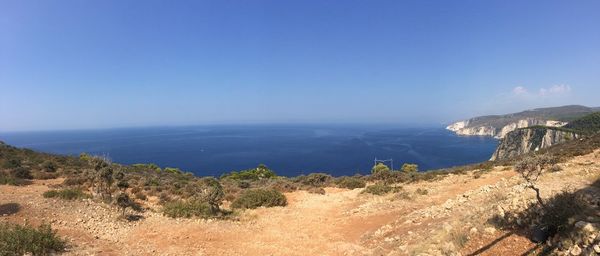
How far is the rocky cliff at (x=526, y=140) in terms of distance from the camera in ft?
311

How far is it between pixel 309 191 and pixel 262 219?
7154 mm

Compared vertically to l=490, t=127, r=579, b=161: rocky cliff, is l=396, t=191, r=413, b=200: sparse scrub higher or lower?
higher

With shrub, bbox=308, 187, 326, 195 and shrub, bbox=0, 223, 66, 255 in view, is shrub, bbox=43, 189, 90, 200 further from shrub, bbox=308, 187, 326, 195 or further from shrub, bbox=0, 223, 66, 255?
shrub, bbox=308, 187, 326, 195

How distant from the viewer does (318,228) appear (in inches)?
588

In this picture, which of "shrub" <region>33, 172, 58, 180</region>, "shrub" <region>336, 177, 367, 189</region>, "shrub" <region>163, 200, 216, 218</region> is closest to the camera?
"shrub" <region>163, 200, 216, 218</region>

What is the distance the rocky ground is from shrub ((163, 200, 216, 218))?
555 mm

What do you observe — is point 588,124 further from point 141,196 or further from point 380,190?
point 141,196

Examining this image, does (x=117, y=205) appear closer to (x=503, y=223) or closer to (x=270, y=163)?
(x=503, y=223)

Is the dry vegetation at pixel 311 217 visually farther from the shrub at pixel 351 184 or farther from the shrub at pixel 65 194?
the shrub at pixel 351 184

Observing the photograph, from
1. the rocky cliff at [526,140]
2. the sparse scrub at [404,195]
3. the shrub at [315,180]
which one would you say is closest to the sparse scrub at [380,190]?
the sparse scrub at [404,195]

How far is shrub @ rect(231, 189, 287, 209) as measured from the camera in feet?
60.2

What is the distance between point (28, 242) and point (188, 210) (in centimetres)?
672

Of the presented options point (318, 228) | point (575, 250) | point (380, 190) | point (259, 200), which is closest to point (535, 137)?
point (380, 190)

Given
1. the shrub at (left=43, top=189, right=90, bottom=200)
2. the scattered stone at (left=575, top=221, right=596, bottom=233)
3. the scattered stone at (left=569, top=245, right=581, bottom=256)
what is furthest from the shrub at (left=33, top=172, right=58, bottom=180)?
the scattered stone at (left=575, top=221, right=596, bottom=233)
